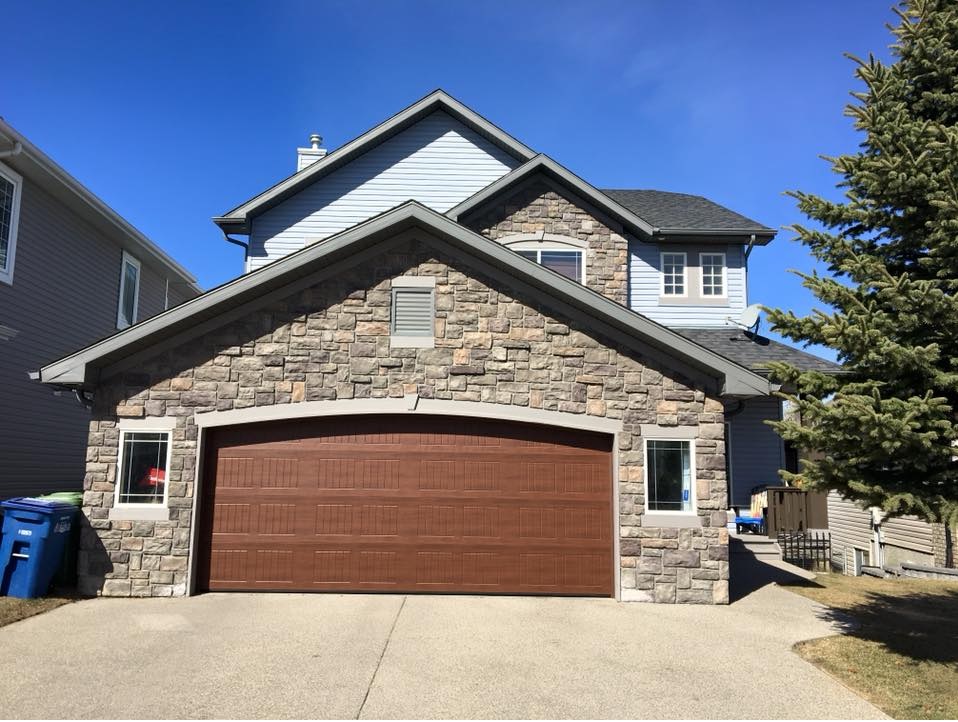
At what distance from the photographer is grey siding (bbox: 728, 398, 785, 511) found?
1584cm

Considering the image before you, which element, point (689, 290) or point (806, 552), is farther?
point (689, 290)

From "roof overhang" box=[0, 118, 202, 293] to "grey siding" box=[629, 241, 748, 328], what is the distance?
1204 cm

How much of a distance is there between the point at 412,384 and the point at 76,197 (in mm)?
9627

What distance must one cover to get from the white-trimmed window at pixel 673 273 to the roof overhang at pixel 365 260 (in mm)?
6782

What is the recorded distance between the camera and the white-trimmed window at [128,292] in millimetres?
18094

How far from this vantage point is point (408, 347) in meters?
10.4

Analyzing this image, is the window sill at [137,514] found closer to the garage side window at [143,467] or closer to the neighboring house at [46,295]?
the garage side window at [143,467]

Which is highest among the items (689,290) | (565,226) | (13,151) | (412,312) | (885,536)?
(13,151)

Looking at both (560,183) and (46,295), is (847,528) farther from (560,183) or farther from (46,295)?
(46,295)

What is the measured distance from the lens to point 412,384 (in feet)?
33.8

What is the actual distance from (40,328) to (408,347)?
9.06 m

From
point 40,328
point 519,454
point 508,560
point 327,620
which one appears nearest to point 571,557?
point 508,560

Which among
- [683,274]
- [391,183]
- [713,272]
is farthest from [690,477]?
[391,183]

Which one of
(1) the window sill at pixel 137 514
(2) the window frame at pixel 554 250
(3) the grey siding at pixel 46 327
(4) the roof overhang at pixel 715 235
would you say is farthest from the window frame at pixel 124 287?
(4) the roof overhang at pixel 715 235
